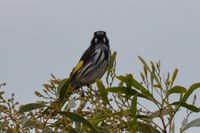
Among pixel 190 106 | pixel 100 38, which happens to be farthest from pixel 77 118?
pixel 100 38

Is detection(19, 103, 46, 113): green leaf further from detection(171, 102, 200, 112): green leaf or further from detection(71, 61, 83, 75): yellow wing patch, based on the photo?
detection(71, 61, 83, 75): yellow wing patch

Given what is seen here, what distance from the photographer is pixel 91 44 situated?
28.9 feet

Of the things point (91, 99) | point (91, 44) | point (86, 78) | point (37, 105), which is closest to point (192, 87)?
point (91, 99)

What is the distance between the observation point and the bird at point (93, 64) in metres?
7.67

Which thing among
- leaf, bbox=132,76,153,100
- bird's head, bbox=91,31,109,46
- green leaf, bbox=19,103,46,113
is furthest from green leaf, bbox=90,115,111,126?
bird's head, bbox=91,31,109,46

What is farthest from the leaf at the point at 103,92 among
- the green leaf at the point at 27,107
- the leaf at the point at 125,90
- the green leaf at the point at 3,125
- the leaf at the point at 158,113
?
the green leaf at the point at 3,125

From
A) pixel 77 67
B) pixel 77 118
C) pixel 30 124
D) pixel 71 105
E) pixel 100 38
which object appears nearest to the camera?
pixel 30 124

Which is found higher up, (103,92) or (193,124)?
(103,92)

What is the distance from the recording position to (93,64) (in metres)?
7.91

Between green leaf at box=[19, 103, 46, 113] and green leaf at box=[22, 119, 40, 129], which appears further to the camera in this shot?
green leaf at box=[19, 103, 46, 113]

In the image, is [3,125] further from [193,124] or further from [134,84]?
[193,124]

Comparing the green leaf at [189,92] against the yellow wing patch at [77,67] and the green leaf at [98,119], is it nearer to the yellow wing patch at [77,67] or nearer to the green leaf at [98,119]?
the green leaf at [98,119]

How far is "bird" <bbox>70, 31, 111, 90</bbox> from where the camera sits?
7.67 m

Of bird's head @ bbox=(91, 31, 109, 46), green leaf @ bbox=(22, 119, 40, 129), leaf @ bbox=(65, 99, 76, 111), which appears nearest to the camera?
green leaf @ bbox=(22, 119, 40, 129)
